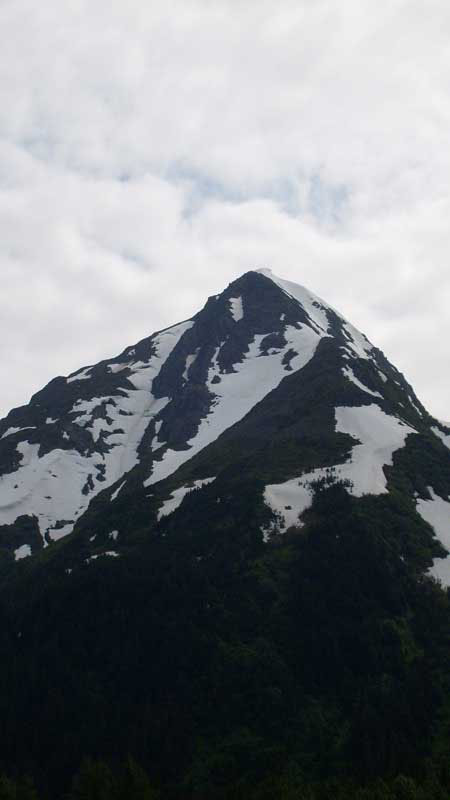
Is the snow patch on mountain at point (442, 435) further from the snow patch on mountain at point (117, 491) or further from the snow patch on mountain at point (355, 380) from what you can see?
the snow patch on mountain at point (117, 491)

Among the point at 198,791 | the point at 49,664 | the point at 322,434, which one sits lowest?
the point at 198,791

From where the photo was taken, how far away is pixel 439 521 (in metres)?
116

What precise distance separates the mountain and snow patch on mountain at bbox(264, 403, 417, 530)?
17.2 inches

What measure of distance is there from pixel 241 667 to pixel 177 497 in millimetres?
46390

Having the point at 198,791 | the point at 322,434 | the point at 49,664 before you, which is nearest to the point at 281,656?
the point at 198,791

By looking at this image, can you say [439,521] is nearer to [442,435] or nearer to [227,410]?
[442,435]

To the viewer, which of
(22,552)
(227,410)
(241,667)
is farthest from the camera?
(227,410)

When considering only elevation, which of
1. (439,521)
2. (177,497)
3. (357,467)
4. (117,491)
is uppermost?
(117,491)

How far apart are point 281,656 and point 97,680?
65.7 ft

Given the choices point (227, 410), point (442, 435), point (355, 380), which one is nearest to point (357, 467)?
point (442, 435)

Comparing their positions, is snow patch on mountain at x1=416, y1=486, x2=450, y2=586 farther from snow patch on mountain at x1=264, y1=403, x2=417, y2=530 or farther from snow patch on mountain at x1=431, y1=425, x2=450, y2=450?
snow patch on mountain at x1=431, y1=425, x2=450, y2=450

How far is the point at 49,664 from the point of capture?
91.5 metres

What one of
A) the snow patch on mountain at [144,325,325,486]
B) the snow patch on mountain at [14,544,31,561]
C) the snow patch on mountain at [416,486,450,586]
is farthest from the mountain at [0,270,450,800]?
the snow patch on mountain at [144,325,325,486]

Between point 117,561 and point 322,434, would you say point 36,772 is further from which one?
point 322,434
